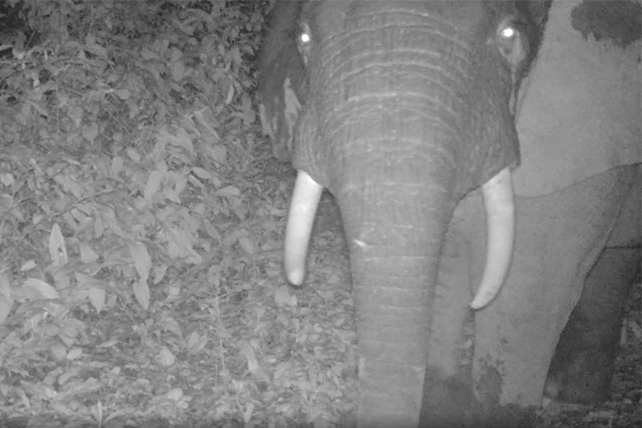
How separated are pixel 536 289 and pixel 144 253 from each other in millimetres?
1707

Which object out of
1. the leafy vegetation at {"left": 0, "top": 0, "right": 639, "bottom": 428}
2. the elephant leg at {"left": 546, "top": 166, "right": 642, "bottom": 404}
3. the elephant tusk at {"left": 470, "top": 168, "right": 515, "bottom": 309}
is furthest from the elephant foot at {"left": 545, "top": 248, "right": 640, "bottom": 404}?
the elephant tusk at {"left": 470, "top": 168, "right": 515, "bottom": 309}

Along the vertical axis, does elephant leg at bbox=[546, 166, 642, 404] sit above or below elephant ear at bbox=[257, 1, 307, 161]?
below

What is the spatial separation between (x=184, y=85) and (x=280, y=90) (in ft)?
8.59

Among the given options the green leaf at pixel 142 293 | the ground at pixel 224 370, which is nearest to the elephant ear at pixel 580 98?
the ground at pixel 224 370

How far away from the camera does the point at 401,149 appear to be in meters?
2.60

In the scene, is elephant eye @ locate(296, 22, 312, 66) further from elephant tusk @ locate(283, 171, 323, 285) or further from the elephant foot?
the elephant foot

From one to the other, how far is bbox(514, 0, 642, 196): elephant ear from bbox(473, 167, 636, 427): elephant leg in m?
0.14

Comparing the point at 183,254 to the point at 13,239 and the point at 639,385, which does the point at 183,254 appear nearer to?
the point at 13,239

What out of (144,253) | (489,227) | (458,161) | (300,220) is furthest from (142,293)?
(458,161)

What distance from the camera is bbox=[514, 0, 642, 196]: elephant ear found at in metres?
3.14

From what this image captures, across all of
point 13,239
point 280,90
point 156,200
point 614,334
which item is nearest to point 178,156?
point 156,200

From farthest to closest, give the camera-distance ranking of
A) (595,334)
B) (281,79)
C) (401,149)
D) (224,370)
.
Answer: (595,334) < (224,370) < (281,79) < (401,149)

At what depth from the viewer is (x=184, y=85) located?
239 inches

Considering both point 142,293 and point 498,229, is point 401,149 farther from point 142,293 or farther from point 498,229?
point 142,293
